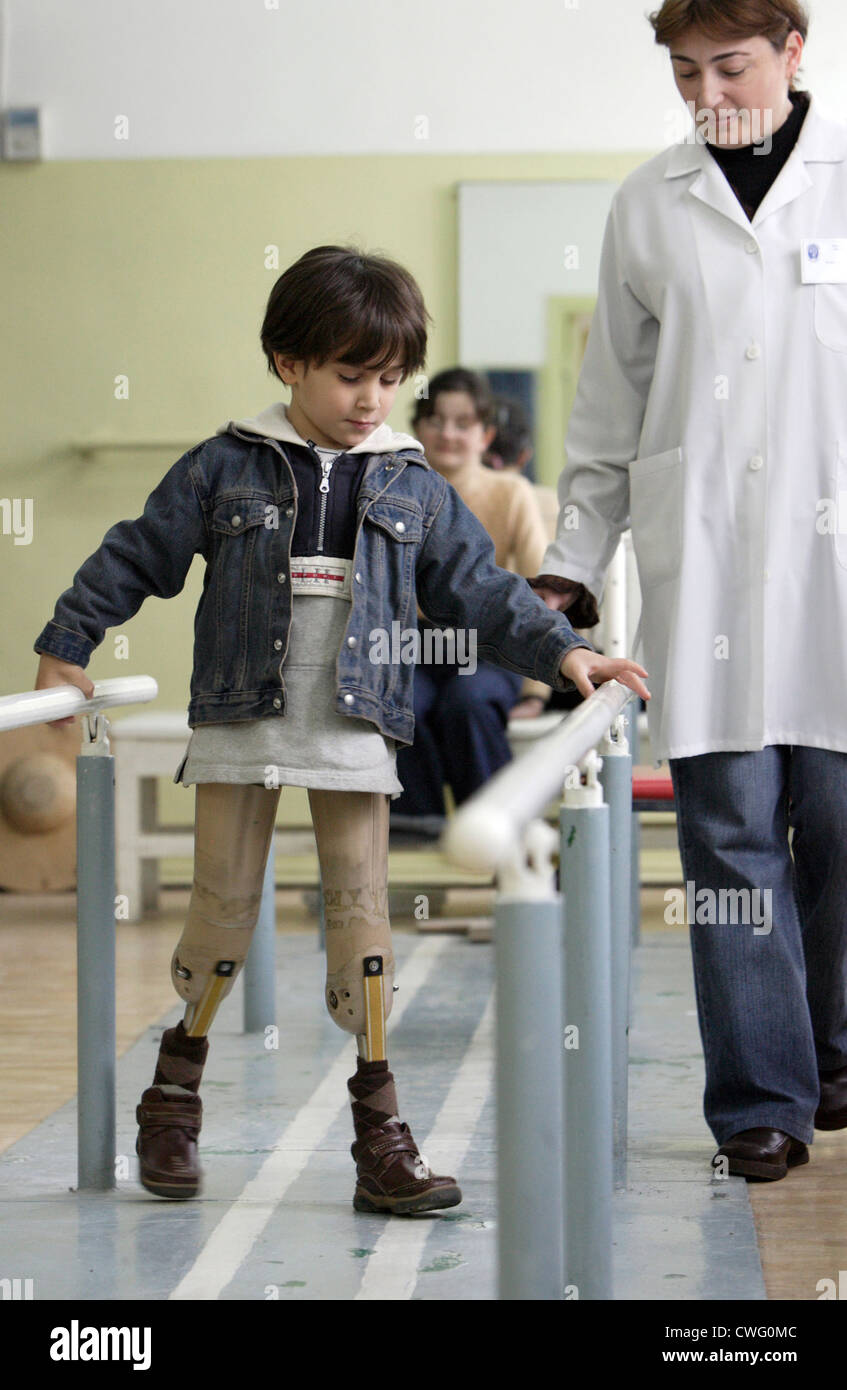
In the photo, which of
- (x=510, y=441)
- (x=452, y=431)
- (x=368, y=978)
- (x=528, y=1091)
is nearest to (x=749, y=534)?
(x=368, y=978)

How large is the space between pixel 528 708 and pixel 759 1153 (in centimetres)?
251

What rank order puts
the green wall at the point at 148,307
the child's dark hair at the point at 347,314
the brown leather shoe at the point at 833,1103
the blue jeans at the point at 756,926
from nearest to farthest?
the child's dark hair at the point at 347,314, the blue jeans at the point at 756,926, the brown leather shoe at the point at 833,1103, the green wall at the point at 148,307

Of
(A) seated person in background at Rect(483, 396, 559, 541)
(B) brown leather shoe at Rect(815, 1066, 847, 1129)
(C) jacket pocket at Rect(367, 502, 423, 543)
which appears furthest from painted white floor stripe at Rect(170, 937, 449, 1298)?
(A) seated person in background at Rect(483, 396, 559, 541)

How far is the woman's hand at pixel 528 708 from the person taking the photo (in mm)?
4426

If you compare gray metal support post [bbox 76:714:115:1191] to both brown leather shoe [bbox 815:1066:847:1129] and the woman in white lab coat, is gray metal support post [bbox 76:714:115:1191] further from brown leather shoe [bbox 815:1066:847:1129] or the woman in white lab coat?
brown leather shoe [bbox 815:1066:847:1129]

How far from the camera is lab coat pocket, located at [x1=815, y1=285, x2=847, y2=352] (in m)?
1.97

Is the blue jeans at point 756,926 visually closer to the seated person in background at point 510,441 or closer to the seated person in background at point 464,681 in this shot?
the seated person in background at point 464,681

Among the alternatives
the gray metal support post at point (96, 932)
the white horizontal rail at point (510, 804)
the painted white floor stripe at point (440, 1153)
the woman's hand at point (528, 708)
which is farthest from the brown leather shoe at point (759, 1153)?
the woman's hand at point (528, 708)

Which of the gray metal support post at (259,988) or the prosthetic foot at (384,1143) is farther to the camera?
the gray metal support post at (259,988)

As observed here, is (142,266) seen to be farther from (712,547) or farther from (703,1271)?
(703,1271)

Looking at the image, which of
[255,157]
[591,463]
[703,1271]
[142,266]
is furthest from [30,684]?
[703,1271]

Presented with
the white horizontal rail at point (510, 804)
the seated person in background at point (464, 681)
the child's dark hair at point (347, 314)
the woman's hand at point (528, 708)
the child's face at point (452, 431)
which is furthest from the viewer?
the woman's hand at point (528, 708)

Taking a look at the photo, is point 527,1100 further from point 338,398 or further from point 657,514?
point 657,514
